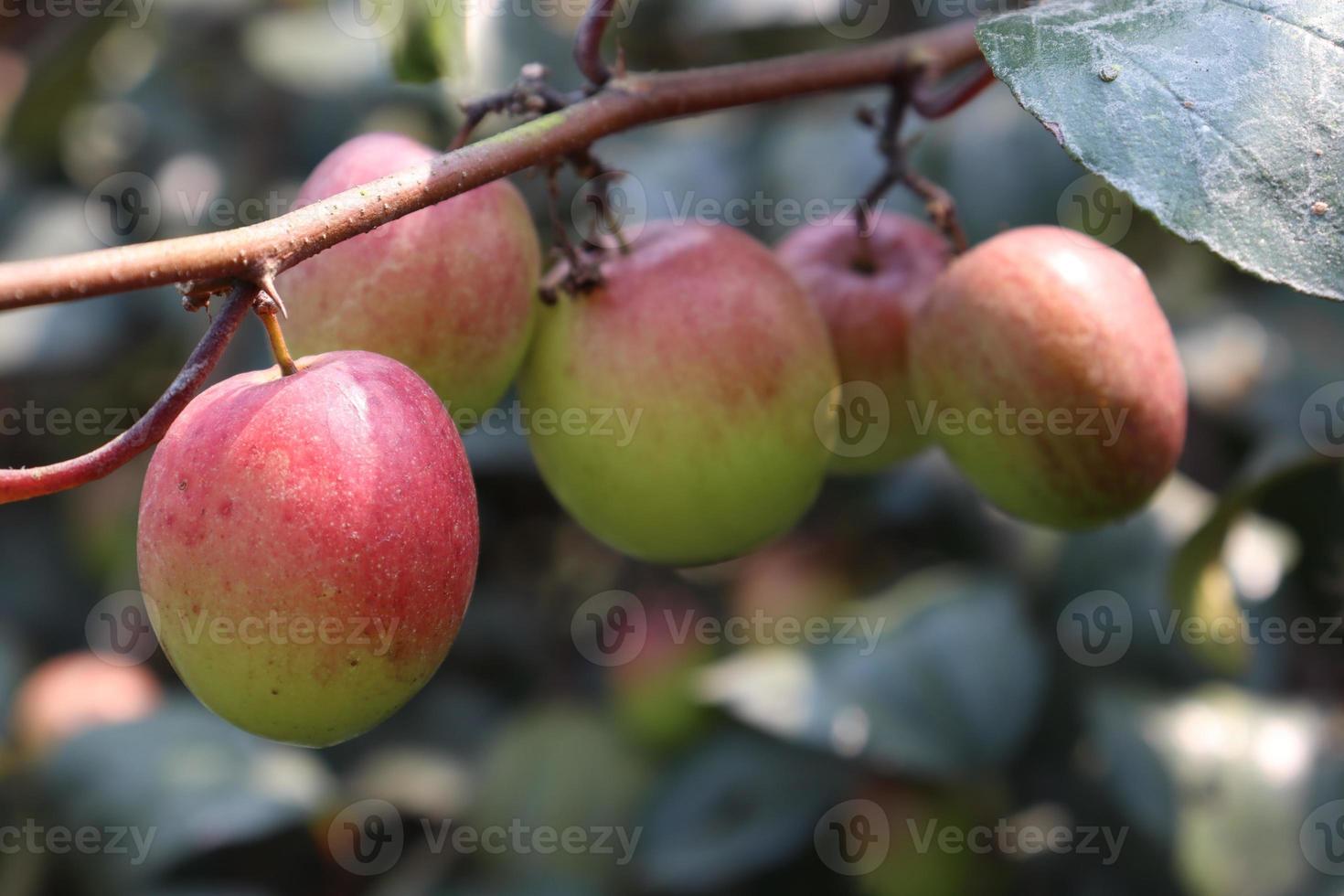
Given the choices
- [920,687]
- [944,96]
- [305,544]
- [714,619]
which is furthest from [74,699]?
[944,96]

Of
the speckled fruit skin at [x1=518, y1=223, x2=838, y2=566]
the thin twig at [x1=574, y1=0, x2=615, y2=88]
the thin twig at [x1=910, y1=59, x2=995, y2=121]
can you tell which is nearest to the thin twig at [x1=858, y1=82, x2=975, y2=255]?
the thin twig at [x1=910, y1=59, x2=995, y2=121]

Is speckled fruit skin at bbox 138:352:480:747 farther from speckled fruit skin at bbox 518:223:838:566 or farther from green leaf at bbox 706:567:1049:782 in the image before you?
green leaf at bbox 706:567:1049:782

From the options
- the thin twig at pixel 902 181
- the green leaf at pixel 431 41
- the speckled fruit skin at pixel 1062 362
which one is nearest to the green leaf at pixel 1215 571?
the speckled fruit skin at pixel 1062 362

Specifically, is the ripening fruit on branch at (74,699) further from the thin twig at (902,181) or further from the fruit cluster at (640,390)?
the thin twig at (902,181)

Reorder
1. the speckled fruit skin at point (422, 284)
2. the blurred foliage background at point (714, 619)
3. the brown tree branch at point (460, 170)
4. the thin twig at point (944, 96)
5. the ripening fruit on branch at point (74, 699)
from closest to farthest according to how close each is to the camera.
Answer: the brown tree branch at point (460, 170) → the speckled fruit skin at point (422, 284) → the thin twig at point (944, 96) → the blurred foliage background at point (714, 619) → the ripening fruit on branch at point (74, 699)

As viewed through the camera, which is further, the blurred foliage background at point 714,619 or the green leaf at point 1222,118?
the blurred foliage background at point 714,619

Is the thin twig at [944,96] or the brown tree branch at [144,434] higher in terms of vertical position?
the brown tree branch at [144,434]

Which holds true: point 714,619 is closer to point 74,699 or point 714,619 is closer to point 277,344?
point 74,699
